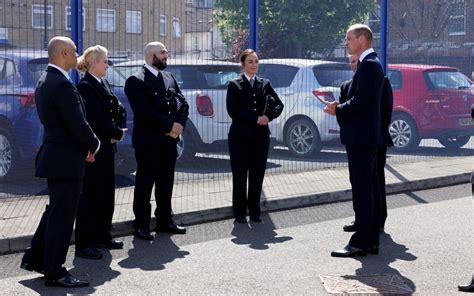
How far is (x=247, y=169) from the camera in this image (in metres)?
9.11

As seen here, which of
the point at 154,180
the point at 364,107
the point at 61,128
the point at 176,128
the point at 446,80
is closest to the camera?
the point at 61,128

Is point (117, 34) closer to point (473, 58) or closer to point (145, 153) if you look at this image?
point (145, 153)

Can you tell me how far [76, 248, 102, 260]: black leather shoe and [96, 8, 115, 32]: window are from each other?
10.6ft

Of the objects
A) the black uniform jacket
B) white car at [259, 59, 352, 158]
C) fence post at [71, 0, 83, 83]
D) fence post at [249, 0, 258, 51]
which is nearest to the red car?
white car at [259, 59, 352, 158]

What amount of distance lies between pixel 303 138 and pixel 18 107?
4542 millimetres

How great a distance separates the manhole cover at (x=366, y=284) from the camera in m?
6.18

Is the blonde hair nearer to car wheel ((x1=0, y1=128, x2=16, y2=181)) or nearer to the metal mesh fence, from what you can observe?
the metal mesh fence

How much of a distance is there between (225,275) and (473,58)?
30.8ft

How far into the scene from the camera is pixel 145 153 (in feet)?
26.8

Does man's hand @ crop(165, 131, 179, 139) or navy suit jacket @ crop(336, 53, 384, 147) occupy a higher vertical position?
navy suit jacket @ crop(336, 53, 384, 147)

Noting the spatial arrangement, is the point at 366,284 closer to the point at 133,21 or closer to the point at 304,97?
the point at 133,21

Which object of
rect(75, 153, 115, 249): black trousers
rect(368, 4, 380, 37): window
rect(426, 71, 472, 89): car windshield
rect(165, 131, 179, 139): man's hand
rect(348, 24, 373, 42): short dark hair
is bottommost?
rect(75, 153, 115, 249): black trousers

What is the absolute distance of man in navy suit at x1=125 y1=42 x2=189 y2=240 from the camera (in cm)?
805

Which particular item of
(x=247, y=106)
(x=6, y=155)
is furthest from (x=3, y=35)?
(x=247, y=106)
